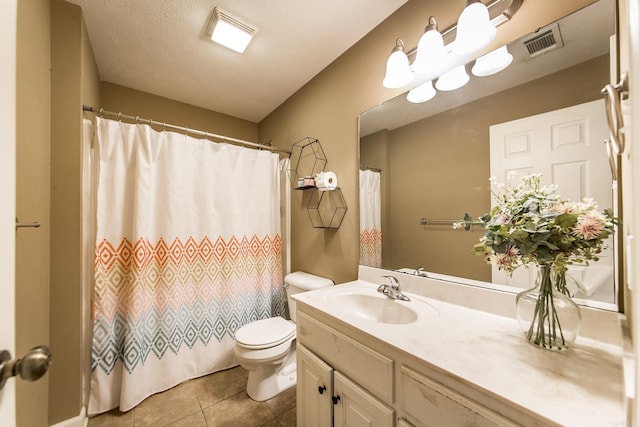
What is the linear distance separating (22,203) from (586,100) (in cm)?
217

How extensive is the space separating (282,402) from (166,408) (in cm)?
72

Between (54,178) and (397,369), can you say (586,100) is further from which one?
(54,178)

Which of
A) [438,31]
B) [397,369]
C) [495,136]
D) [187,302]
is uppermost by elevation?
[438,31]

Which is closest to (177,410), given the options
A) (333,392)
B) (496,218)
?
(333,392)

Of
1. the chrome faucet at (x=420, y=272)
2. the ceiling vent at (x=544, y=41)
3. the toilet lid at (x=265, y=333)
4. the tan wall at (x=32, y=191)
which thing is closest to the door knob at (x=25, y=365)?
the tan wall at (x=32, y=191)

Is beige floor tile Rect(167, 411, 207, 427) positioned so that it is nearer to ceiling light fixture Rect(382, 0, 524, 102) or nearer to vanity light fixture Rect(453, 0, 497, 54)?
ceiling light fixture Rect(382, 0, 524, 102)

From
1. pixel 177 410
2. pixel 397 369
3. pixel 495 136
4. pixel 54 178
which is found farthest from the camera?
pixel 177 410

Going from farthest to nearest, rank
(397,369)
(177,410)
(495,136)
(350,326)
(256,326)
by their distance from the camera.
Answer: (256,326) → (177,410) → (495,136) → (350,326) → (397,369)

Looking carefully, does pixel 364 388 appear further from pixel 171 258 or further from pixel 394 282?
pixel 171 258

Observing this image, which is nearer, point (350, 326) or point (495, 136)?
point (350, 326)

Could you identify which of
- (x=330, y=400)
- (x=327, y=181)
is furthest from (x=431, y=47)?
(x=330, y=400)

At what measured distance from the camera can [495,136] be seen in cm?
107

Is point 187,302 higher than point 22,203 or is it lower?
lower

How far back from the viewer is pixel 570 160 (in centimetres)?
87
